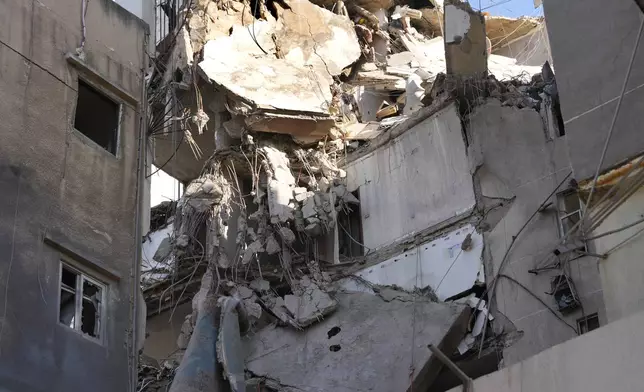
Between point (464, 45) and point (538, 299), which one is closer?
point (538, 299)

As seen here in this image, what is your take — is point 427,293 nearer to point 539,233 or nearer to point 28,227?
point 539,233

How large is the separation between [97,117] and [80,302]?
8.23ft

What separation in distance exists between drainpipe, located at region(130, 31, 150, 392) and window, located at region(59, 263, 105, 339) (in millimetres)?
566

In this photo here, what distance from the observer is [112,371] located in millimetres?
10977

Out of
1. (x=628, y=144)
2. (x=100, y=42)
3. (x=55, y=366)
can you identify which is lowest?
(x=55, y=366)

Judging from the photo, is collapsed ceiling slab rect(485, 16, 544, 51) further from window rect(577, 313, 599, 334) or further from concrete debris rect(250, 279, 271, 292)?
window rect(577, 313, 599, 334)

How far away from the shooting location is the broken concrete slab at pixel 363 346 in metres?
14.7

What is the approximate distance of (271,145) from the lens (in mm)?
18141

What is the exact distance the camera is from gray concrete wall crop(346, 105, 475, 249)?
16.2m

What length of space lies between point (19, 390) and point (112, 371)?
1.57 meters

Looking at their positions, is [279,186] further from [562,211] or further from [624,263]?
[624,263]

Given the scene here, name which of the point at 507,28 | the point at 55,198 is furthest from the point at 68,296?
the point at 507,28

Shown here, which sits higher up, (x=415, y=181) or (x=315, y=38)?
(x=315, y=38)

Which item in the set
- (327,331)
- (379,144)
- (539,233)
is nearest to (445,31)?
(379,144)
